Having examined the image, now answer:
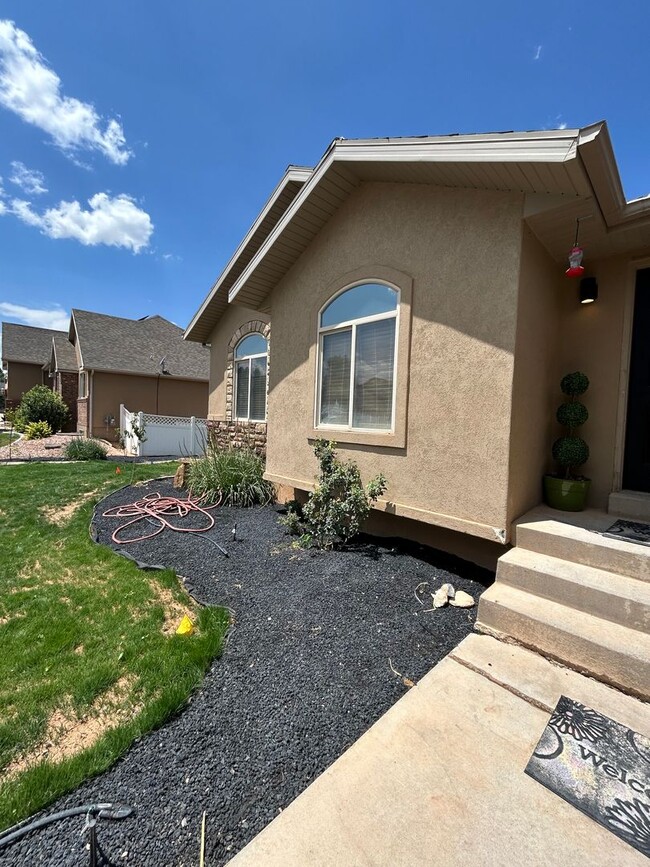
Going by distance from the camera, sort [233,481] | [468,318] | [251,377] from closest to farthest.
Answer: [468,318]
[233,481]
[251,377]

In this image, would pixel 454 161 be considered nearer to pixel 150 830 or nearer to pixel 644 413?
pixel 644 413

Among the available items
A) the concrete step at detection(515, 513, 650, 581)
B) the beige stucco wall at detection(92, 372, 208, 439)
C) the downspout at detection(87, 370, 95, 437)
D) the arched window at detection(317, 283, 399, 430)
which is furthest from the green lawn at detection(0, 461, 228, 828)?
the beige stucco wall at detection(92, 372, 208, 439)

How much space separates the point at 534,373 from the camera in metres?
4.26

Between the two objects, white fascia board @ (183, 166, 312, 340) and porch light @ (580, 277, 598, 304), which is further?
white fascia board @ (183, 166, 312, 340)

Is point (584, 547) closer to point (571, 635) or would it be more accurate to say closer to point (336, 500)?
point (571, 635)

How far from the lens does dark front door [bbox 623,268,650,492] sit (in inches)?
173

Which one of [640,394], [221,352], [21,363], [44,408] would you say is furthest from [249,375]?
[21,363]

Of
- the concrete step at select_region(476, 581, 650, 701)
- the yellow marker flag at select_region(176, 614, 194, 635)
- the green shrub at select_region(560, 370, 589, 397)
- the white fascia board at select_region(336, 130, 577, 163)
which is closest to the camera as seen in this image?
the concrete step at select_region(476, 581, 650, 701)

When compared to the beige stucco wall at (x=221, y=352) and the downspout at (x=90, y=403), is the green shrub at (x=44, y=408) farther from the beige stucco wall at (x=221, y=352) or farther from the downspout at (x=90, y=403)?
the beige stucco wall at (x=221, y=352)

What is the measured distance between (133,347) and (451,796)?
22.6 metres

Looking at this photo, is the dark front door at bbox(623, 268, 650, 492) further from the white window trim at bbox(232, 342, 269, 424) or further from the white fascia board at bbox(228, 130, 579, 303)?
the white window trim at bbox(232, 342, 269, 424)

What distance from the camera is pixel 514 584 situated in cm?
335

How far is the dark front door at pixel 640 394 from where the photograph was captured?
4.39 m

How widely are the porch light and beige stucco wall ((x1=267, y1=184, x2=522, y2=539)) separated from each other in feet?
5.04
